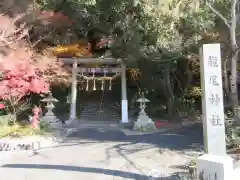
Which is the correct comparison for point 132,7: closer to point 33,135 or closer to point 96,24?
point 96,24

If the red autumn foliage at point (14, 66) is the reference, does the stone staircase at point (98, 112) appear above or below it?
below

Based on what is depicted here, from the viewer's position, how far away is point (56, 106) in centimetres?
1645

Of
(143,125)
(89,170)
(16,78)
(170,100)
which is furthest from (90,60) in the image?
(89,170)

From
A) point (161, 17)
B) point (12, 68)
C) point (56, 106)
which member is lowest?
point (56, 106)

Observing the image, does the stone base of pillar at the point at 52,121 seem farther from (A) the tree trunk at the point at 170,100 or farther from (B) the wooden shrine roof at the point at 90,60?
(A) the tree trunk at the point at 170,100

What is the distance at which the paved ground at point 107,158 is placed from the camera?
6695 millimetres

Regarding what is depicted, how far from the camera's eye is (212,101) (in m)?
5.72

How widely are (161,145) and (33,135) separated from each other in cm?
449

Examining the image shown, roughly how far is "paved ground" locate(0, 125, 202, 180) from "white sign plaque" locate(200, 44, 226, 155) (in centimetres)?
150

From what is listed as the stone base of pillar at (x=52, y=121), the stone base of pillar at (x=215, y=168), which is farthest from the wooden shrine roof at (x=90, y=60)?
the stone base of pillar at (x=215, y=168)

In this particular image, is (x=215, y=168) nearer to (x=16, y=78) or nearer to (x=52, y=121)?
(x=16, y=78)

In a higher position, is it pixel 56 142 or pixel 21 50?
pixel 21 50

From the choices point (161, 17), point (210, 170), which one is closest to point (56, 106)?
point (161, 17)

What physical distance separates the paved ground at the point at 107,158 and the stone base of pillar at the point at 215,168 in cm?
131
